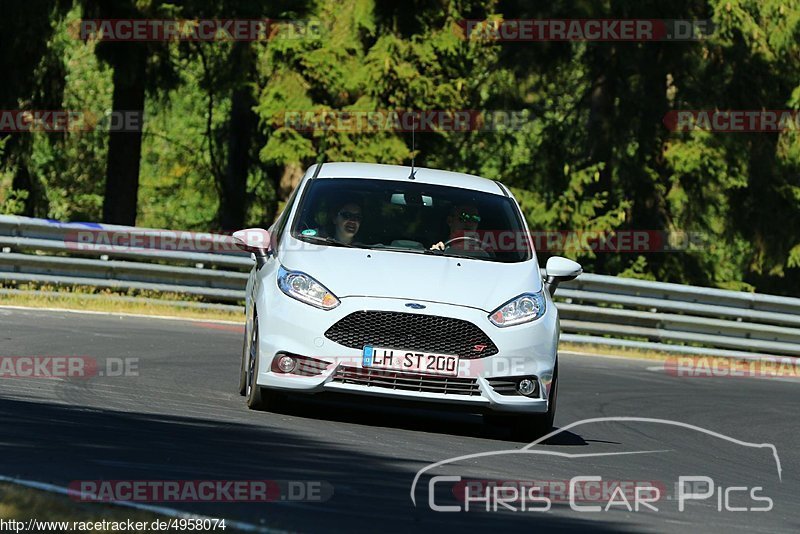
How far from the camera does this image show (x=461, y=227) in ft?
36.3

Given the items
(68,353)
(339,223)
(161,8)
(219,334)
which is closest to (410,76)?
(161,8)

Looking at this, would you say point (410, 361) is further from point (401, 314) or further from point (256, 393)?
point (256, 393)

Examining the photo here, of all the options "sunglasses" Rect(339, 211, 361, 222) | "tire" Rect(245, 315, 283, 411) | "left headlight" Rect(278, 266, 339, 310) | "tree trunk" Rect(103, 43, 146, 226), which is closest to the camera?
"left headlight" Rect(278, 266, 339, 310)

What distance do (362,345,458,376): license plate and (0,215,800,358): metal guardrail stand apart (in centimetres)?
1141

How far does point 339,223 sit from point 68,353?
12.3 ft

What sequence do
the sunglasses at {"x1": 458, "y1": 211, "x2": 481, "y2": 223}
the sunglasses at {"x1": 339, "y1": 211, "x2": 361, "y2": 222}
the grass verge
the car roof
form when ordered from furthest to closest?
the grass verge → the car roof → the sunglasses at {"x1": 458, "y1": 211, "x2": 481, "y2": 223} → the sunglasses at {"x1": 339, "y1": 211, "x2": 361, "y2": 222}

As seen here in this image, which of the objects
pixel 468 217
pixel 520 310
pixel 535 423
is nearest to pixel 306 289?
pixel 520 310

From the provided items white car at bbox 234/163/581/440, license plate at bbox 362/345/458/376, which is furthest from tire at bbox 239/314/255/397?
license plate at bbox 362/345/458/376

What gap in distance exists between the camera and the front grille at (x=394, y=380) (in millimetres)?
9836

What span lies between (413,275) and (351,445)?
4.99ft

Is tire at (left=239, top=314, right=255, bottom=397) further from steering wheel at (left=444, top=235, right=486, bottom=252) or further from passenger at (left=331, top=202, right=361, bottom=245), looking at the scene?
steering wheel at (left=444, top=235, right=486, bottom=252)

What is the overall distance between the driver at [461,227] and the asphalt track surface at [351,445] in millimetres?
1208

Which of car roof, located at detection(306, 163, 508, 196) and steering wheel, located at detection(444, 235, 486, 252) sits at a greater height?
car roof, located at detection(306, 163, 508, 196)

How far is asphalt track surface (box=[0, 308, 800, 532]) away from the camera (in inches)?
273
